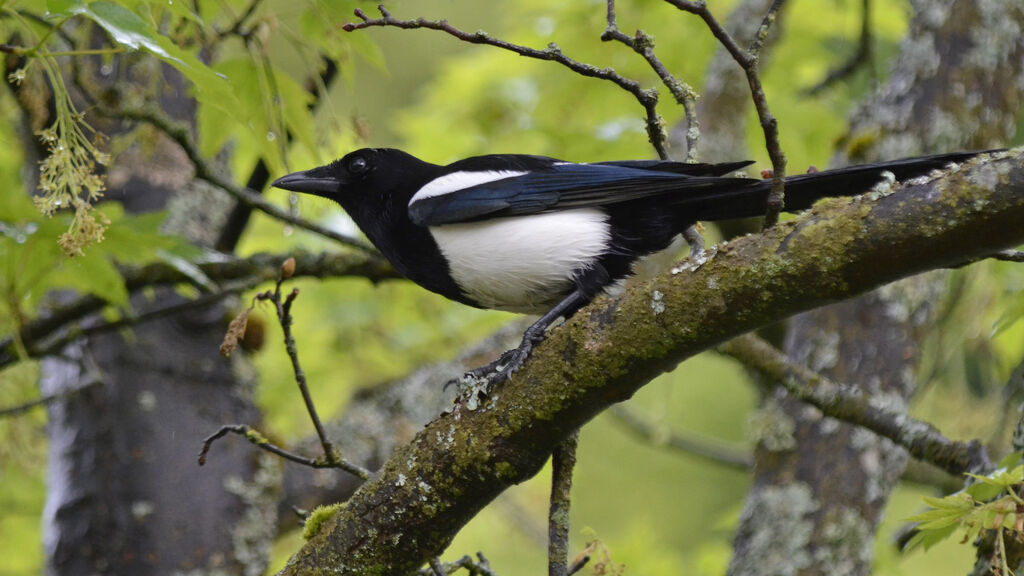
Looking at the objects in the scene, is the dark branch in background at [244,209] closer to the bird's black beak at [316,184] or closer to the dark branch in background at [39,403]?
the bird's black beak at [316,184]

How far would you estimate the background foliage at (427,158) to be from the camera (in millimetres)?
2969

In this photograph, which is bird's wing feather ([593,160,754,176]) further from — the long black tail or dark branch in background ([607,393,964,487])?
dark branch in background ([607,393,964,487])

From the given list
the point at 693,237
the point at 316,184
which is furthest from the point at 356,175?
the point at 693,237

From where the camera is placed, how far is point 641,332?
1.81m

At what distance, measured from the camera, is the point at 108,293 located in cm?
298

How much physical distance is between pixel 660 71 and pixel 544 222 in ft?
2.54

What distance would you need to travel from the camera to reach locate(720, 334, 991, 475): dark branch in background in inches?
105

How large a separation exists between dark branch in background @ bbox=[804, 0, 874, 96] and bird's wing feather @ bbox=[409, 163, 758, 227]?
2.12 metres

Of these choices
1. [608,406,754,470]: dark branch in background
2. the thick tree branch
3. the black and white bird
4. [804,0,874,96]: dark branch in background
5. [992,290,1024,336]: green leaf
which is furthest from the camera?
[608,406,754,470]: dark branch in background

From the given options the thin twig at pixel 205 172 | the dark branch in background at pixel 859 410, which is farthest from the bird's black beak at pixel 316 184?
the dark branch in background at pixel 859 410

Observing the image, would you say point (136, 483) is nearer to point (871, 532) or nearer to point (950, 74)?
point (871, 532)

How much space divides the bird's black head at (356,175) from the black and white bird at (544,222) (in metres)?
0.17

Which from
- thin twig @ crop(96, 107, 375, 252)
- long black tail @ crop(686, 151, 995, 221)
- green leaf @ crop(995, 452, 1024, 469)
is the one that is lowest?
green leaf @ crop(995, 452, 1024, 469)

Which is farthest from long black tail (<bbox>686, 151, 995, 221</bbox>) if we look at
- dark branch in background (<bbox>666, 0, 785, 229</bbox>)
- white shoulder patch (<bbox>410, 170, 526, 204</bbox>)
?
white shoulder patch (<bbox>410, 170, 526, 204</bbox>)
